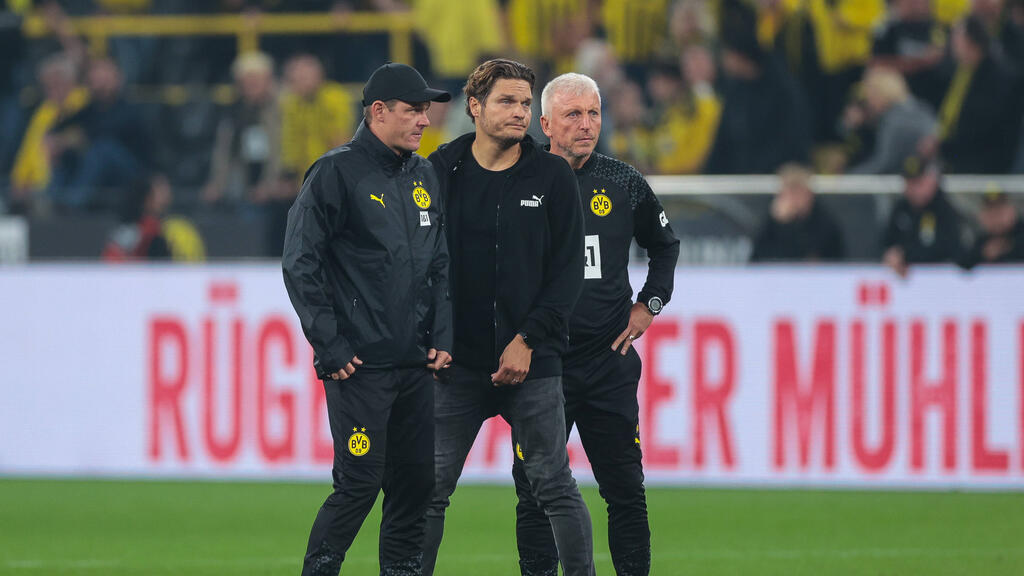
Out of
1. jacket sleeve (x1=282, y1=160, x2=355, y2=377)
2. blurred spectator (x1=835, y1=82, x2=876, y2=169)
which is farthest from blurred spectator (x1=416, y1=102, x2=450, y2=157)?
jacket sleeve (x1=282, y1=160, x2=355, y2=377)

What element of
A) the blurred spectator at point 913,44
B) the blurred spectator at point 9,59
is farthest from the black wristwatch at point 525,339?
the blurred spectator at point 9,59

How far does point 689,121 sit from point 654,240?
787 centimetres

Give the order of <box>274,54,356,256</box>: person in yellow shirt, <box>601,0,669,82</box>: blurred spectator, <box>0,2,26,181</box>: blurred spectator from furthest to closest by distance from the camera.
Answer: <box>0,2,26,181</box>: blurred spectator
<box>601,0,669,82</box>: blurred spectator
<box>274,54,356,256</box>: person in yellow shirt

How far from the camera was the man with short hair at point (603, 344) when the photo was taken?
20.7 feet

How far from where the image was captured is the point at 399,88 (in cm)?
581

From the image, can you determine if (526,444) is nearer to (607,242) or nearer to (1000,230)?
(607,242)

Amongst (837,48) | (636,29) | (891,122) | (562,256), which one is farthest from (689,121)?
(562,256)

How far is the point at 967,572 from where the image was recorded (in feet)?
24.6

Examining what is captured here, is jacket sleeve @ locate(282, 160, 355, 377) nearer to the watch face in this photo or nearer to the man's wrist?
the man's wrist

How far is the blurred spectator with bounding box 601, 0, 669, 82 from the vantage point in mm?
15180

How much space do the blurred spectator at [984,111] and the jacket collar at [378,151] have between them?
860 centimetres

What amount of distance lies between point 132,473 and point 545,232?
5.97m

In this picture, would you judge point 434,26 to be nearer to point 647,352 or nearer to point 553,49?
point 553,49

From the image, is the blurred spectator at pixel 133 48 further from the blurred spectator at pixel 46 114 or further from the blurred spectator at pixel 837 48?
the blurred spectator at pixel 837 48
